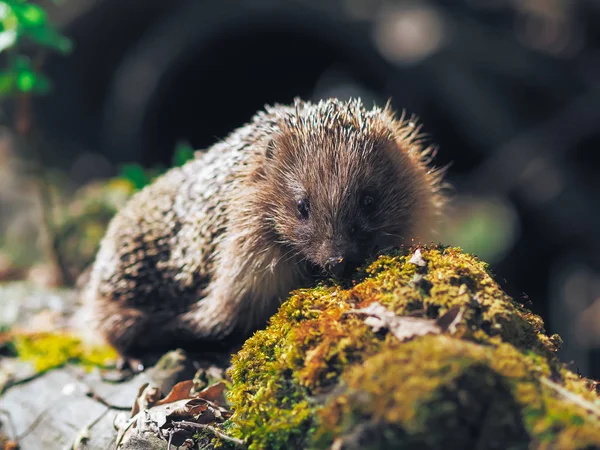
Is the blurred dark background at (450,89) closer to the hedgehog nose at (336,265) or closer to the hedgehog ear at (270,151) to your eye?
the hedgehog ear at (270,151)

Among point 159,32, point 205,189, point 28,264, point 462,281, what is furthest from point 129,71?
point 462,281

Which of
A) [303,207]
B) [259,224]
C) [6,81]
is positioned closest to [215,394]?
[259,224]

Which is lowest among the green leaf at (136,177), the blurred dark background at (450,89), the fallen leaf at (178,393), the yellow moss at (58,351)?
the yellow moss at (58,351)

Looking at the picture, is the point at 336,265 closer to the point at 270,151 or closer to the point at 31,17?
the point at 270,151

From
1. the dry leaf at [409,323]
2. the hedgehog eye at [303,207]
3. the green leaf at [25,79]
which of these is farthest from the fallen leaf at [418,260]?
the green leaf at [25,79]

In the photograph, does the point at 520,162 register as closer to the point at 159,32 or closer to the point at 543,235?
the point at 543,235

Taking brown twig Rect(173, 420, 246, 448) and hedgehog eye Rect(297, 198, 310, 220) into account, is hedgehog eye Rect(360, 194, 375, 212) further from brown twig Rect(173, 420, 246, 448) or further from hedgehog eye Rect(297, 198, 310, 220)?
brown twig Rect(173, 420, 246, 448)
